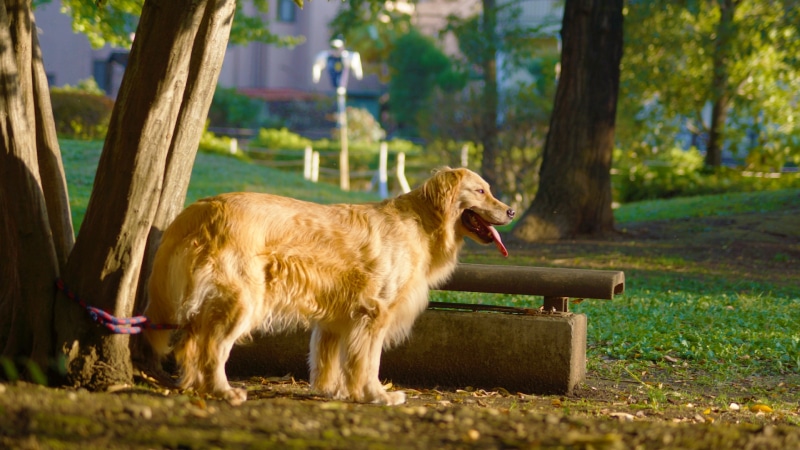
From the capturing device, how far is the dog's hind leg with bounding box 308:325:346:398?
672 centimetres

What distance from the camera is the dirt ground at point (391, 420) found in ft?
14.8

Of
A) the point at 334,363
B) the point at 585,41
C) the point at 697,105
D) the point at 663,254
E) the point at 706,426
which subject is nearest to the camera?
the point at 706,426

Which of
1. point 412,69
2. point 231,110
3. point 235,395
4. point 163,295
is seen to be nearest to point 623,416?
point 235,395

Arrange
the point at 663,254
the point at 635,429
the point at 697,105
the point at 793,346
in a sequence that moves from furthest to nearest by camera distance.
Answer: the point at 697,105 < the point at 663,254 < the point at 793,346 < the point at 635,429

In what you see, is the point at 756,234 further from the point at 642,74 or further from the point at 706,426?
the point at 706,426

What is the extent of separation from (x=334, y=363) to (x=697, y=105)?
73.4 feet

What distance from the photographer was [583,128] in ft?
53.8

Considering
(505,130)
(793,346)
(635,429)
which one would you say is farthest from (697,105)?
(635,429)

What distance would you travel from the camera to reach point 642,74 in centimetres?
2512

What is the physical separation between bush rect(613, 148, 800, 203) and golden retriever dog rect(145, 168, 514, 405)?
1922 cm

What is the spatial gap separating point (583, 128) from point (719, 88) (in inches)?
434

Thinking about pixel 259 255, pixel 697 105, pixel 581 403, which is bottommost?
pixel 581 403

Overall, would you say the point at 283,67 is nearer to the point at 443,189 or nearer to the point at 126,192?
the point at 443,189

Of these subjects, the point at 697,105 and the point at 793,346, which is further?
the point at 697,105
